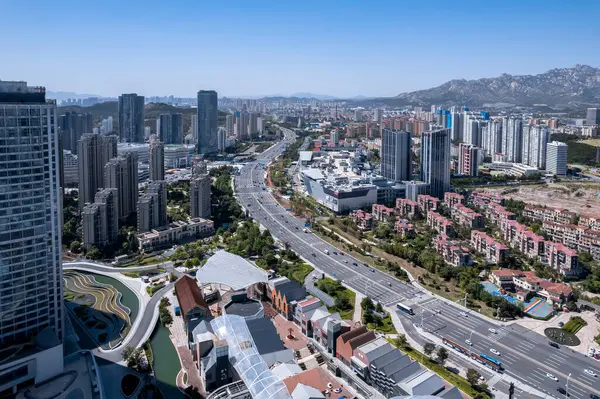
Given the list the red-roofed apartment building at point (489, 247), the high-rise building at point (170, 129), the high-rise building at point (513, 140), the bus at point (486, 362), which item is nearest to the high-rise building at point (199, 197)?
the red-roofed apartment building at point (489, 247)

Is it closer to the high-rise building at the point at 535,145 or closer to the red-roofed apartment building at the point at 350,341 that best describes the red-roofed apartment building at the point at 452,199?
the red-roofed apartment building at the point at 350,341

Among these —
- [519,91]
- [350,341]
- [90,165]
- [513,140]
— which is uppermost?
[519,91]

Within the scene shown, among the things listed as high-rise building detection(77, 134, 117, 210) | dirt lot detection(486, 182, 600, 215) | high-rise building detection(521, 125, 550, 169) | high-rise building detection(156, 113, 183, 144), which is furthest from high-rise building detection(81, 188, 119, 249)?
high-rise building detection(521, 125, 550, 169)

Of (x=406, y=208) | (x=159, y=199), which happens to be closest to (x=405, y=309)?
(x=406, y=208)

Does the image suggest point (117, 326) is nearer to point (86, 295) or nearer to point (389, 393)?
point (86, 295)

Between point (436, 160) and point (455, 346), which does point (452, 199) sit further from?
point (455, 346)

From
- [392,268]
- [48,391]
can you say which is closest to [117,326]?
[48,391]
